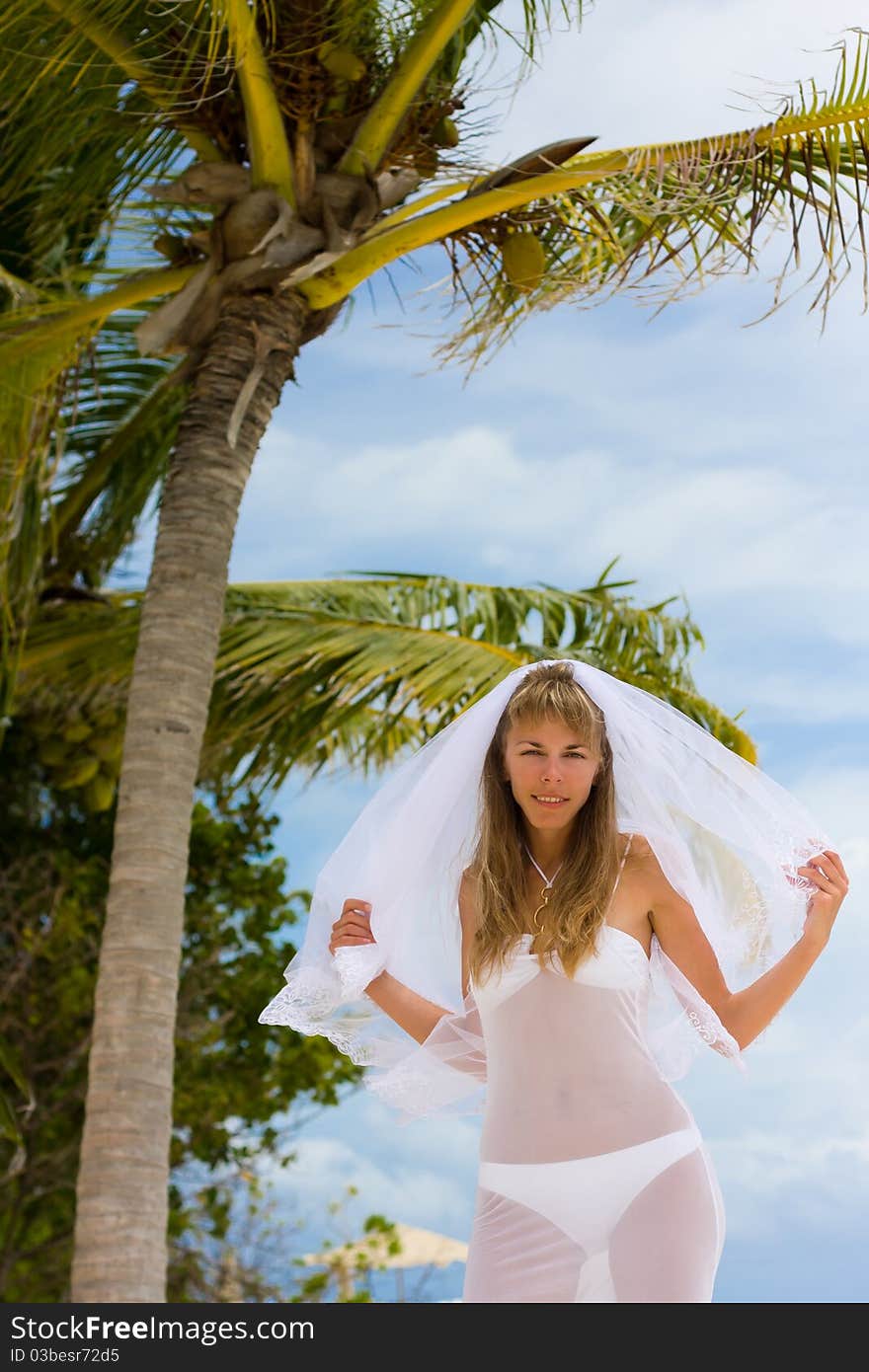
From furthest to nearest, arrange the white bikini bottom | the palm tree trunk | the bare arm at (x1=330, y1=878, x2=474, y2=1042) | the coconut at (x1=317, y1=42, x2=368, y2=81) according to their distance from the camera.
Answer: the coconut at (x1=317, y1=42, x2=368, y2=81) < the palm tree trunk < the bare arm at (x1=330, y1=878, x2=474, y2=1042) < the white bikini bottom

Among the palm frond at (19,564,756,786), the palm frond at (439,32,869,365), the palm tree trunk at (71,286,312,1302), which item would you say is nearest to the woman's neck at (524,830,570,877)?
the palm tree trunk at (71,286,312,1302)

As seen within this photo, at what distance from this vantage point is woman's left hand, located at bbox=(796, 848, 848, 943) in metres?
2.66

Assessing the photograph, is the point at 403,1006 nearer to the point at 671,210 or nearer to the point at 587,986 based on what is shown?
the point at 587,986

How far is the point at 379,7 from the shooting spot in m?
6.00

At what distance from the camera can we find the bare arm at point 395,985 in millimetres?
2893

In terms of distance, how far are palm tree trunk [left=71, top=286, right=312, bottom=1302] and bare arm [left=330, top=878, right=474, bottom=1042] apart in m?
2.64

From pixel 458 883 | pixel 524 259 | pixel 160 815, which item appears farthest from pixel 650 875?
pixel 524 259

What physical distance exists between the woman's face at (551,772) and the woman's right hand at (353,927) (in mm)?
393

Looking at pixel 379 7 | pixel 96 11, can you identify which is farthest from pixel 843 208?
pixel 96 11

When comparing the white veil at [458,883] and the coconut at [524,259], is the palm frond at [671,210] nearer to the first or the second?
the coconut at [524,259]

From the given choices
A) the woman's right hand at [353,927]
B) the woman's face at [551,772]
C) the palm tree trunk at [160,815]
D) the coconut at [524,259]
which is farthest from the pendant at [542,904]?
the coconut at [524,259]

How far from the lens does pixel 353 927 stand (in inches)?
114

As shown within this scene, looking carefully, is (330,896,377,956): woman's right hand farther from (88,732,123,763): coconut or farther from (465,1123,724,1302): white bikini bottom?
(88,732,123,763): coconut
